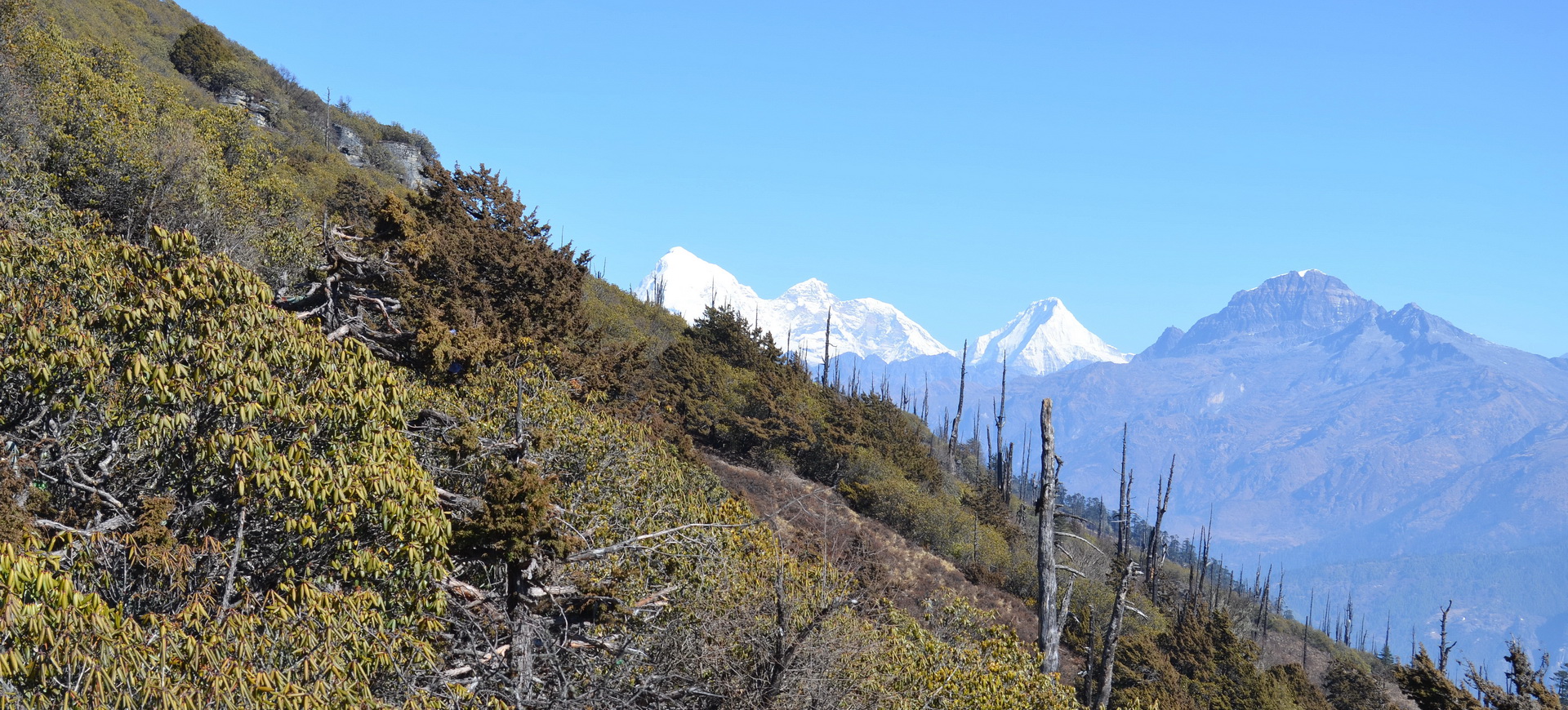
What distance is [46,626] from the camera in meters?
5.15

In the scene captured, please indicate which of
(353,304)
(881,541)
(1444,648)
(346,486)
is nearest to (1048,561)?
(346,486)

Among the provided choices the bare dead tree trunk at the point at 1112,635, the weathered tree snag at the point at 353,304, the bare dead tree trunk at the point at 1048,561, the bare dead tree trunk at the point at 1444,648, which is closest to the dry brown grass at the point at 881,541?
the bare dead tree trunk at the point at 1112,635

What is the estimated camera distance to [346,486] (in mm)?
8242

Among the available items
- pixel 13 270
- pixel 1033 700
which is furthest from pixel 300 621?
pixel 1033 700

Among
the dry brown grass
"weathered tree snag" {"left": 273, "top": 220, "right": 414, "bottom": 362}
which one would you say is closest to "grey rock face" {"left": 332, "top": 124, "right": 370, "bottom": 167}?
the dry brown grass

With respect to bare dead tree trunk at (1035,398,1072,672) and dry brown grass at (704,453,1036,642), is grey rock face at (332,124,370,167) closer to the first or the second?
dry brown grass at (704,453,1036,642)

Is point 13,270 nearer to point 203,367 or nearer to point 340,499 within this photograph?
point 203,367

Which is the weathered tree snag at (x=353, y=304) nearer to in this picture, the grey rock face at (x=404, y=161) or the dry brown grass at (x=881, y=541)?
the dry brown grass at (x=881, y=541)

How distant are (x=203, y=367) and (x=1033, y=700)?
1116cm

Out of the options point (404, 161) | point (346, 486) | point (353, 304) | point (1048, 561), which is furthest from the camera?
point (404, 161)

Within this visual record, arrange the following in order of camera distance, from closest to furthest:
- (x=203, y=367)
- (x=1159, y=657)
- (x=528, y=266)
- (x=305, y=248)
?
1. (x=203, y=367)
2. (x=528, y=266)
3. (x=305, y=248)
4. (x=1159, y=657)

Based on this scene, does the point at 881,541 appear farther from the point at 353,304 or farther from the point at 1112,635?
the point at 353,304

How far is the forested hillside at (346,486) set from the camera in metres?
7.24

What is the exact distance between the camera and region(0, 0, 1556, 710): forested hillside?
7242mm
